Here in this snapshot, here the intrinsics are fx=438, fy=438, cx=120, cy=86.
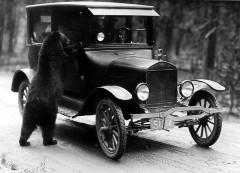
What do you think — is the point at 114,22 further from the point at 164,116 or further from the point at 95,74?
the point at 164,116

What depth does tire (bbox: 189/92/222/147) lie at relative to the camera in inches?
283

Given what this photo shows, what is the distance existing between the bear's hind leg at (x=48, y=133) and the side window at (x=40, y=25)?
7.59 feet

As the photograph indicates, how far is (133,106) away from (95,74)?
0.94 m

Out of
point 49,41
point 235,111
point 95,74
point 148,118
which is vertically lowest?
point 235,111

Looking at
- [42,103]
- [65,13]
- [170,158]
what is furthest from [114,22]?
[170,158]

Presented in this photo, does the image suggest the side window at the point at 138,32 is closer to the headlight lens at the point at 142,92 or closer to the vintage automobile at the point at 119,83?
the vintage automobile at the point at 119,83

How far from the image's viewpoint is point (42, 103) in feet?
23.2

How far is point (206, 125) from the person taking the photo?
24.6 feet

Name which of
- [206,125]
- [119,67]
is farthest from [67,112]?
[206,125]

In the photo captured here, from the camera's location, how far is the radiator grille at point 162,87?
7.04 metres

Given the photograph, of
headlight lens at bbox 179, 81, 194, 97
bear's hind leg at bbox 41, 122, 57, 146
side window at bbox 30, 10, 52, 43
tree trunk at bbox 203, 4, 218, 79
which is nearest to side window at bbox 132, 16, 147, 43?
tree trunk at bbox 203, 4, 218, 79

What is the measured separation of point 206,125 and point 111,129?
182 cm

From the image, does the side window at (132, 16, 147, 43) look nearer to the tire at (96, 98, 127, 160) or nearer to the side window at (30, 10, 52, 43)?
the side window at (30, 10, 52, 43)

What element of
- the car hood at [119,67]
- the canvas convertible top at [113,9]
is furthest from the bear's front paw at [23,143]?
the canvas convertible top at [113,9]
